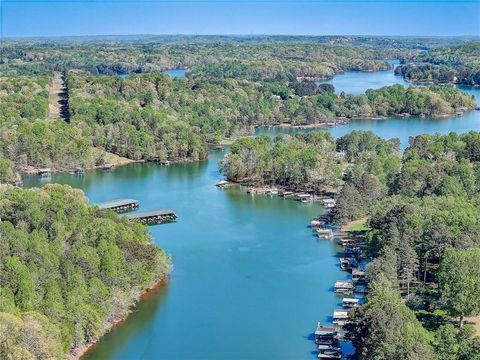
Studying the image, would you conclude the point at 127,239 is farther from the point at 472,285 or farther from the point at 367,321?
the point at 472,285

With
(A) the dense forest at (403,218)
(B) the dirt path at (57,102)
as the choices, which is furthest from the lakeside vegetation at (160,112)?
(A) the dense forest at (403,218)

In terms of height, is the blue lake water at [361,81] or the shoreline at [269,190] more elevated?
the blue lake water at [361,81]

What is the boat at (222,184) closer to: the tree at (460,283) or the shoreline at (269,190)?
the shoreline at (269,190)

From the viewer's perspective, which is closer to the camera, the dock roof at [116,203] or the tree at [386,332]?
the tree at [386,332]

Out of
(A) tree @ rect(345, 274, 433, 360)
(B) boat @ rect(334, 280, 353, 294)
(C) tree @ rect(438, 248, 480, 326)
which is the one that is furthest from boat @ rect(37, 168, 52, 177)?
(C) tree @ rect(438, 248, 480, 326)

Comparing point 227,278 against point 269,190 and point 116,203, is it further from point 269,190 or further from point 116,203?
point 269,190

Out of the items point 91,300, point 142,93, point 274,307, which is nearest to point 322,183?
point 274,307

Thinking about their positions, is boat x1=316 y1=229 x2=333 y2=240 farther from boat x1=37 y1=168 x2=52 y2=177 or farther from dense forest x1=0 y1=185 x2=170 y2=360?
boat x1=37 y1=168 x2=52 y2=177
